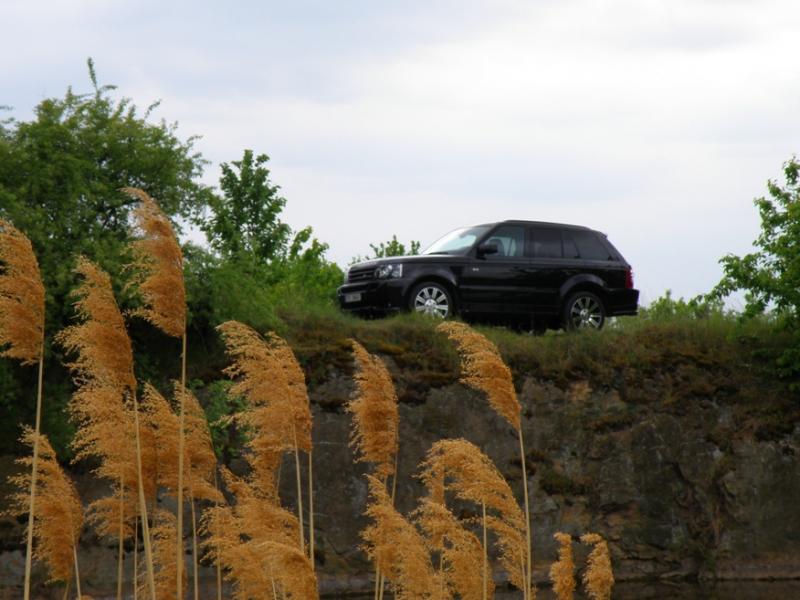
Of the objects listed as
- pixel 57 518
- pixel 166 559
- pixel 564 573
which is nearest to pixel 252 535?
pixel 166 559

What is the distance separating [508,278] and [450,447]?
17290 millimetres

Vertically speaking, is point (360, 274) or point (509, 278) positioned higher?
point (360, 274)

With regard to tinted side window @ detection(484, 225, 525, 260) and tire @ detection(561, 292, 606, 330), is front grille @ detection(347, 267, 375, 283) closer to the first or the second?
tinted side window @ detection(484, 225, 525, 260)

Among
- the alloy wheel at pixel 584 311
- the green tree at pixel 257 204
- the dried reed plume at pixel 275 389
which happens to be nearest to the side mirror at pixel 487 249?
the alloy wheel at pixel 584 311

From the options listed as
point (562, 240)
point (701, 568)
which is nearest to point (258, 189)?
point (562, 240)

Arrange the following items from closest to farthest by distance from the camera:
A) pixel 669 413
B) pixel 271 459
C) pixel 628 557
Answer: pixel 271 459, pixel 628 557, pixel 669 413

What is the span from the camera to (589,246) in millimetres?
26703

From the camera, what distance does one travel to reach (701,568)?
74.0ft

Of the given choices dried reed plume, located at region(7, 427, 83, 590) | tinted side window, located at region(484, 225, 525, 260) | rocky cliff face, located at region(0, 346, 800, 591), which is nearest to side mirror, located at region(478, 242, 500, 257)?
tinted side window, located at region(484, 225, 525, 260)

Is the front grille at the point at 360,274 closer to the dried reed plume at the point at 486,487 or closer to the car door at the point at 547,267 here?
the car door at the point at 547,267

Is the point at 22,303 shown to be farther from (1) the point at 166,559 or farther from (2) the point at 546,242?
(2) the point at 546,242

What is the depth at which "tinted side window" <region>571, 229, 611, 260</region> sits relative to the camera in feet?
87.4

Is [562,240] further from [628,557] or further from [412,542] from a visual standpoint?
[412,542]

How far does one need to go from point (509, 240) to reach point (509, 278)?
87 centimetres
